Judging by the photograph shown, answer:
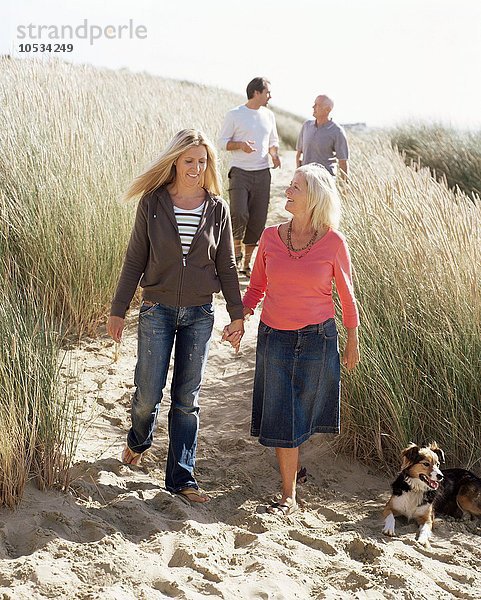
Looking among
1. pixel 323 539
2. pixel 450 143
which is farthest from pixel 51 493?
pixel 450 143

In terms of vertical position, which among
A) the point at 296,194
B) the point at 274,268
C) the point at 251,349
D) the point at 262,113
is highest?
the point at 262,113

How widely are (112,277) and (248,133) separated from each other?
89.9 inches

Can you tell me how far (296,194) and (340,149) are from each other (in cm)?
453

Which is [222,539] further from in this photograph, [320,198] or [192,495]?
[320,198]

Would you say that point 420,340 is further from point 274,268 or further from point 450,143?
point 450,143

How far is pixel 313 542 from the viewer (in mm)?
4277

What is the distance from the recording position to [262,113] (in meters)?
8.52

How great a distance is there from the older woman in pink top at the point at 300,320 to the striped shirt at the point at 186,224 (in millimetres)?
381

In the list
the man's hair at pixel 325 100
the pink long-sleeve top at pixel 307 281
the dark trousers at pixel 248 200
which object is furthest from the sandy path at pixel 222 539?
the man's hair at pixel 325 100

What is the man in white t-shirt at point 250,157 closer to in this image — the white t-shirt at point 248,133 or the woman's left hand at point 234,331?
the white t-shirt at point 248,133

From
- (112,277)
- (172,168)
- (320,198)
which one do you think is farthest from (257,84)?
(320,198)

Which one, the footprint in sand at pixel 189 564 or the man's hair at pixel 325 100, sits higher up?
the man's hair at pixel 325 100

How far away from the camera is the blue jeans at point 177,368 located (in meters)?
4.33

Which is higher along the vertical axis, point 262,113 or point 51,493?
point 262,113
